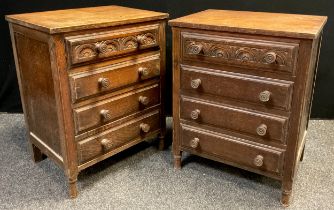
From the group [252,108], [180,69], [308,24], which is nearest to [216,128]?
Answer: [252,108]

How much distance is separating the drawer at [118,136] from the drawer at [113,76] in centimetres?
24

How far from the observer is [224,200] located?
1934 millimetres

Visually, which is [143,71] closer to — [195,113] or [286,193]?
[195,113]

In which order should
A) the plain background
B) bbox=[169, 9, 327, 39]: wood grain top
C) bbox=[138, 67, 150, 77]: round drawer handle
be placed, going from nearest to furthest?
1. bbox=[169, 9, 327, 39]: wood grain top
2. bbox=[138, 67, 150, 77]: round drawer handle
3. the plain background

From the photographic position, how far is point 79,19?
1.83 metres

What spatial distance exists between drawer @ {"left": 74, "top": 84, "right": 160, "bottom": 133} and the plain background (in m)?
0.68

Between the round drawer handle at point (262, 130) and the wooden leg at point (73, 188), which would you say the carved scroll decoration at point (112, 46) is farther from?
the round drawer handle at point (262, 130)

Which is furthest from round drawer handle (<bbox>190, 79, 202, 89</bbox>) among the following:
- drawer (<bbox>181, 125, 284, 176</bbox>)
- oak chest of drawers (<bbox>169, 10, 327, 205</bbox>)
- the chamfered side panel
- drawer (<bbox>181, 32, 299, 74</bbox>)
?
the chamfered side panel

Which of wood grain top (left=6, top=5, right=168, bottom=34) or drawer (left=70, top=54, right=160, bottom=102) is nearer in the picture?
wood grain top (left=6, top=5, right=168, bottom=34)

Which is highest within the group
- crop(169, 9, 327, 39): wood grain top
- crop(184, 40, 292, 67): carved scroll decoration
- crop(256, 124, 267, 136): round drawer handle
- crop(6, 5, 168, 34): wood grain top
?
crop(6, 5, 168, 34): wood grain top

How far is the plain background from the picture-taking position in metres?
2.54

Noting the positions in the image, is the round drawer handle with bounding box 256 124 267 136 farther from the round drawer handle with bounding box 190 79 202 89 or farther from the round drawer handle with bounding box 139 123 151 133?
the round drawer handle with bounding box 139 123 151 133

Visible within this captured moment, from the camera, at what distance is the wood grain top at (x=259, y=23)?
5.25 ft

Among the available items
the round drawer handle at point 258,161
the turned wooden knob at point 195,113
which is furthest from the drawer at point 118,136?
the round drawer handle at point 258,161
